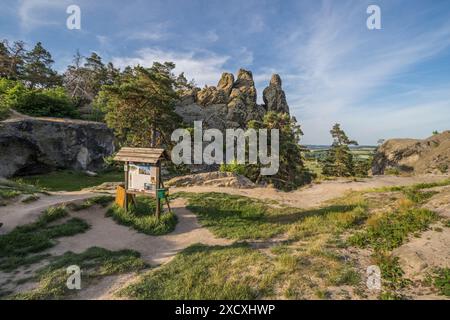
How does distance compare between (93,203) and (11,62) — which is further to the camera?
(11,62)

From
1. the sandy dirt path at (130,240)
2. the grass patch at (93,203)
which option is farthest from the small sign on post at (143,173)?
the grass patch at (93,203)

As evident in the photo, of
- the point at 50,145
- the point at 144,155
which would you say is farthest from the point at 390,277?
the point at 50,145

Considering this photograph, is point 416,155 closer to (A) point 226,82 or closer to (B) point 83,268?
(B) point 83,268

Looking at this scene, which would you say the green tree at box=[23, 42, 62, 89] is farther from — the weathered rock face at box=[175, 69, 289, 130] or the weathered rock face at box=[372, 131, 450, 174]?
the weathered rock face at box=[372, 131, 450, 174]

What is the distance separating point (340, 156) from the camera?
4372 cm

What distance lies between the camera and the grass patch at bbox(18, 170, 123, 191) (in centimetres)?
2372

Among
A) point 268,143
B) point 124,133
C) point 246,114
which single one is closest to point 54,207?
point 124,133

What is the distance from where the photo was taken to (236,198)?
17.6 meters

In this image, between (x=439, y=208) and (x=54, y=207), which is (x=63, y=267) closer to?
(x=54, y=207)

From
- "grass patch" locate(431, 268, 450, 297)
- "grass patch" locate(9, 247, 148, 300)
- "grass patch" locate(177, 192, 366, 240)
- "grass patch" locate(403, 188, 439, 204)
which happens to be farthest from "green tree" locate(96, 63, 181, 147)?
"grass patch" locate(431, 268, 450, 297)

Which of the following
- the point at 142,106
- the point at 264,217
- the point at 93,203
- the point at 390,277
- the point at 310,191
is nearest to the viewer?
the point at 390,277

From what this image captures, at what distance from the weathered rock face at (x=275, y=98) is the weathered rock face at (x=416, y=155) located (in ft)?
107

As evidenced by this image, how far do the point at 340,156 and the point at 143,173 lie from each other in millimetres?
39188

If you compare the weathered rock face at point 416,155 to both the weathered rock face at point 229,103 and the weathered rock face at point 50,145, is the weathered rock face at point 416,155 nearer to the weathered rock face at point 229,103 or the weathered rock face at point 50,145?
the weathered rock face at point 229,103
